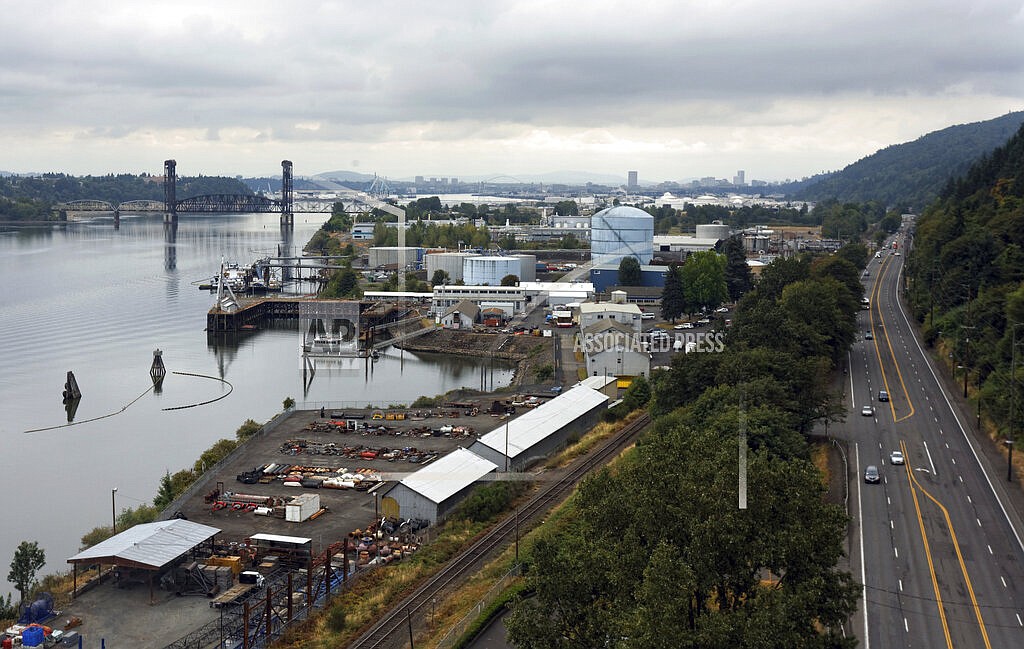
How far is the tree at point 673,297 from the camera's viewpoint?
13.3 m

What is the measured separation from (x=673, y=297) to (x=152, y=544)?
9.57 metres

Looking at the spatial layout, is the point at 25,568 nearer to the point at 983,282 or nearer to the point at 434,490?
the point at 434,490

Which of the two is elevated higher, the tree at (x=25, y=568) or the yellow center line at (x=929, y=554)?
the yellow center line at (x=929, y=554)

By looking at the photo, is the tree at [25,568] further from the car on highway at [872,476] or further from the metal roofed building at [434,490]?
the car on highway at [872,476]

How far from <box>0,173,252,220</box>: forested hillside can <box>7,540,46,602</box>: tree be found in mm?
40018

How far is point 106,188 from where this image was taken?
54594 mm

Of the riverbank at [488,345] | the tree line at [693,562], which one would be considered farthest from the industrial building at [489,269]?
the tree line at [693,562]

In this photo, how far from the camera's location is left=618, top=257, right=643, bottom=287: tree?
16.6 meters

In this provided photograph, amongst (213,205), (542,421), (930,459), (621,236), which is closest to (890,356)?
(930,459)

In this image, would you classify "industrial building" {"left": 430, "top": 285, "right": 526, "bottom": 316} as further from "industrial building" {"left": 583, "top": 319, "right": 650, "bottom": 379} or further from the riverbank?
"industrial building" {"left": 583, "top": 319, "right": 650, "bottom": 379}

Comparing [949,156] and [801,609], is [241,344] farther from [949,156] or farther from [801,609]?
[949,156]

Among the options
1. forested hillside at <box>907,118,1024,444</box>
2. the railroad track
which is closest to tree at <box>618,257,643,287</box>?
forested hillside at <box>907,118,1024,444</box>

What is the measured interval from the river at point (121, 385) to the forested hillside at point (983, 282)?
184 inches

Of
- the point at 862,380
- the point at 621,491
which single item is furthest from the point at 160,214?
the point at 621,491
